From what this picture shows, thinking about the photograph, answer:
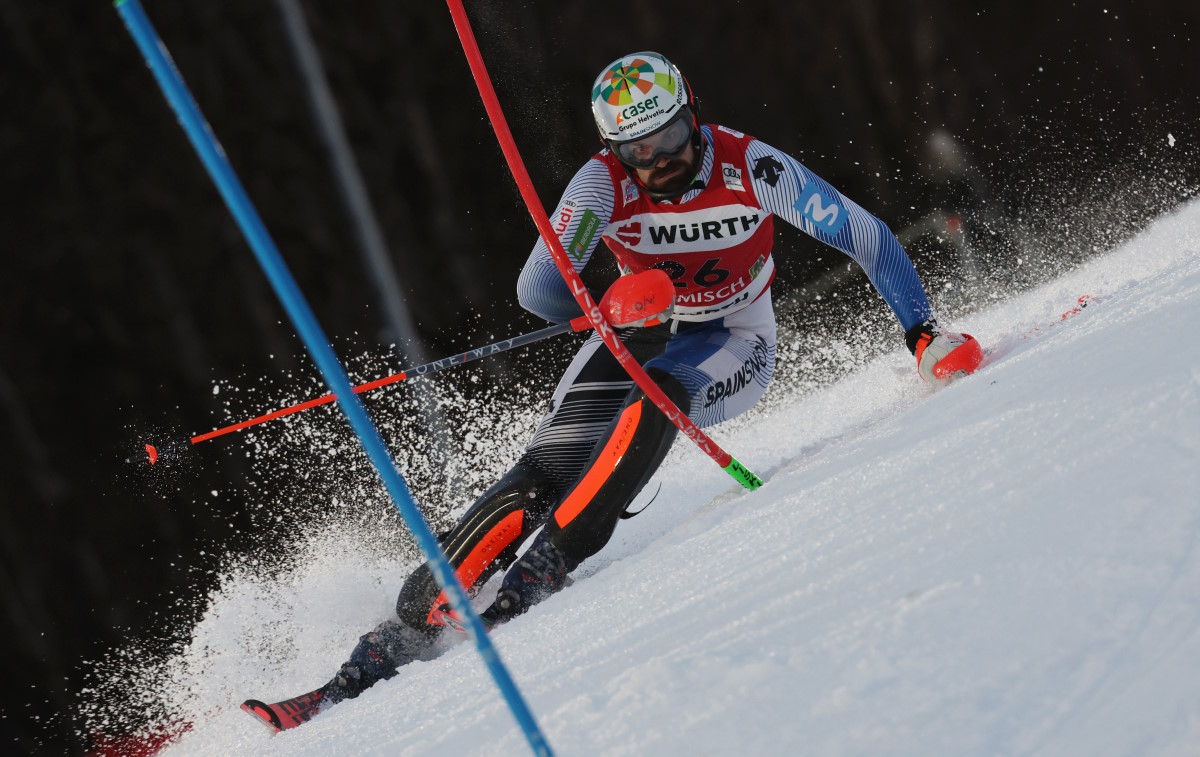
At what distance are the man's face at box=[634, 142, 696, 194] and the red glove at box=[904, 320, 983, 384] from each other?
28.3 inches

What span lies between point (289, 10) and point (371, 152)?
0.59 meters

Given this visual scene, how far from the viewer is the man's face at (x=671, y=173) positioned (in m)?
2.40

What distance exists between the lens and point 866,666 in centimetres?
90

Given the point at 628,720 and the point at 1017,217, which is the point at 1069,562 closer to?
the point at 628,720

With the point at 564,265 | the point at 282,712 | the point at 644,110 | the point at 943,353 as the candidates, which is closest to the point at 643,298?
the point at 564,265

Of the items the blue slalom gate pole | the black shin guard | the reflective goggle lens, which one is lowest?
the black shin guard

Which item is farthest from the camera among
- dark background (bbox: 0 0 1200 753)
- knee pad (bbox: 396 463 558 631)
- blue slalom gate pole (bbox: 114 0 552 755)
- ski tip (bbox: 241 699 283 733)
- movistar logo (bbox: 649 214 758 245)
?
dark background (bbox: 0 0 1200 753)

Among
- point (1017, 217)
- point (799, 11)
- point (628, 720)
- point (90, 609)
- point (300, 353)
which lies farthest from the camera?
point (1017, 217)

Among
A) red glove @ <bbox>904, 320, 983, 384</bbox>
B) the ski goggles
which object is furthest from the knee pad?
red glove @ <bbox>904, 320, 983, 384</bbox>

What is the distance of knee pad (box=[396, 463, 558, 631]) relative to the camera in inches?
89.4

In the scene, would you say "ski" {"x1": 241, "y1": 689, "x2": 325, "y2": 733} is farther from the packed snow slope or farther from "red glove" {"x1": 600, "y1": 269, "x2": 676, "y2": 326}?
"red glove" {"x1": 600, "y1": 269, "x2": 676, "y2": 326}

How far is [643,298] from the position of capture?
6.97 feet

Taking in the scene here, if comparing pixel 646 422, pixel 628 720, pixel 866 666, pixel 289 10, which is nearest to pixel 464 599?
pixel 628 720

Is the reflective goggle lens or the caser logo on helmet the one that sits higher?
the caser logo on helmet
